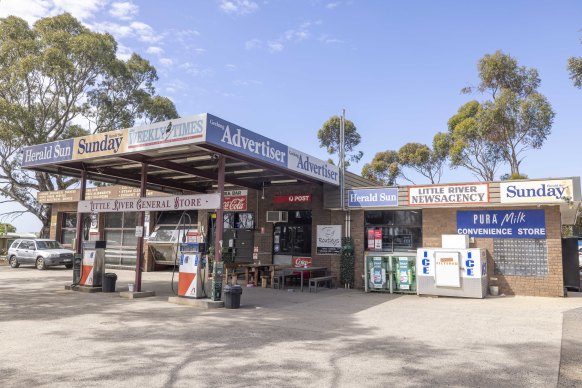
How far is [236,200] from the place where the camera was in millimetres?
19094

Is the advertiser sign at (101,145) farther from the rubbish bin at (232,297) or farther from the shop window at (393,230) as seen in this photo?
the shop window at (393,230)

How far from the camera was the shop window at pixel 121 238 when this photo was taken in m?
23.2

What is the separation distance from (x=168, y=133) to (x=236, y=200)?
28.9 feet

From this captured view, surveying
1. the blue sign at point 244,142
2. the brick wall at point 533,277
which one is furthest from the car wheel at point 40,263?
the brick wall at point 533,277

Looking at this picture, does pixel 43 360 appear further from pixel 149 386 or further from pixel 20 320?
pixel 20 320

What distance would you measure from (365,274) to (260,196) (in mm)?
6120

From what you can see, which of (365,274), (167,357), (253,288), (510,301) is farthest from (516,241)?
(167,357)

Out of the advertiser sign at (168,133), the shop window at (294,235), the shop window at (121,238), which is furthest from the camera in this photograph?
the shop window at (121,238)

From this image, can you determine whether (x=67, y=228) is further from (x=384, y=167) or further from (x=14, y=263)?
(x=384, y=167)

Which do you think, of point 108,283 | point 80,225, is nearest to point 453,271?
point 108,283

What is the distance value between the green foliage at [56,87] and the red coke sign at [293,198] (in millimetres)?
18753

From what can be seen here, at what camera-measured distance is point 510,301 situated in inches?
484

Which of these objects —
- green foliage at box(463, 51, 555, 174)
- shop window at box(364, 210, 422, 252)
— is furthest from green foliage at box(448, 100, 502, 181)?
shop window at box(364, 210, 422, 252)

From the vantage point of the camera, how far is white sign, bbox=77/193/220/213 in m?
11.4
